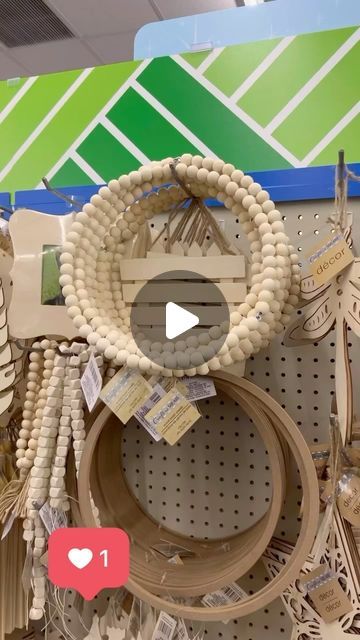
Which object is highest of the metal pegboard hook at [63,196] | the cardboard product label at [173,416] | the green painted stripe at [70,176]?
the green painted stripe at [70,176]

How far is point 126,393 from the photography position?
777mm

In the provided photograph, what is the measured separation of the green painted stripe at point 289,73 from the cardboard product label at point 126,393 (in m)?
0.53

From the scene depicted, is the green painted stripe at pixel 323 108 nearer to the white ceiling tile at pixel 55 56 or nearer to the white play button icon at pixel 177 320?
the white play button icon at pixel 177 320

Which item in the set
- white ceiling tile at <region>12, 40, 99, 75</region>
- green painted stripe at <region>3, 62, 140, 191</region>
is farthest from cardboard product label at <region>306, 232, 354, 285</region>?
white ceiling tile at <region>12, 40, 99, 75</region>

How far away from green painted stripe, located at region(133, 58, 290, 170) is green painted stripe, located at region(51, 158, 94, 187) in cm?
14

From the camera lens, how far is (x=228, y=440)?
96 cm

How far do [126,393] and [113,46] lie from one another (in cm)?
240

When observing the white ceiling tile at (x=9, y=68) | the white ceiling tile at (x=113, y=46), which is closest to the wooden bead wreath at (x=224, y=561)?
the white ceiling tile at (x=113, y=46)

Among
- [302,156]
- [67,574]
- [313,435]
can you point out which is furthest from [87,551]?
[302,156]

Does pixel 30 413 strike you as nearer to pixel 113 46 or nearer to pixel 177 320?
pixel 177 320

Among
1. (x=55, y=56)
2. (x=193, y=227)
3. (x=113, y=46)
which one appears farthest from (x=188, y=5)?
(x=193, y=227)

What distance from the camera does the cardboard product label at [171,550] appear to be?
0.90 metres

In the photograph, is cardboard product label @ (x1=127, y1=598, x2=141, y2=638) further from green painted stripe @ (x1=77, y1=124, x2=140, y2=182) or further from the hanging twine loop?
green painted stripe @ (x1=77, y1=124, x2=140, y2=182)

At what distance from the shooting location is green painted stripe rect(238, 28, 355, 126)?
1014 mm
